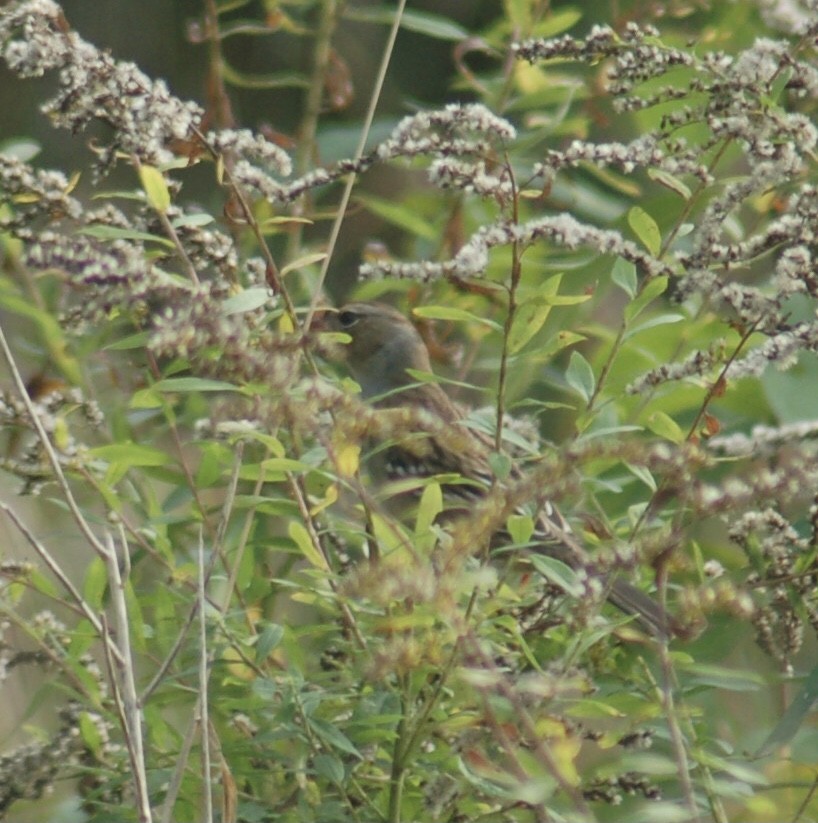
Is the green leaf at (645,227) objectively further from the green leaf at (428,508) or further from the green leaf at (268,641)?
the green leaf at (268,641)

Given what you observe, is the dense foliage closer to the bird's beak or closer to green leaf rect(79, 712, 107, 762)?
green leaf rect(79, 712, 107, 762)

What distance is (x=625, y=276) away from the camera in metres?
1.94

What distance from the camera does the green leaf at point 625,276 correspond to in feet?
6.33

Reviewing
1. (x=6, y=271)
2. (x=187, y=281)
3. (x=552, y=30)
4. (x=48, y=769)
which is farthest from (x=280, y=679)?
(x=552, y=30)

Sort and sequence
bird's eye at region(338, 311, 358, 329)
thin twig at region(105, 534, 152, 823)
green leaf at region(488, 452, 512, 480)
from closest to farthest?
thin twig at region(105, 534, 152, 823) < green leaf at region(488, 452, 512, 480) < bird's eye at region(338, 311, 358, 329)

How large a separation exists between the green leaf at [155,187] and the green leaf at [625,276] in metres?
0.55

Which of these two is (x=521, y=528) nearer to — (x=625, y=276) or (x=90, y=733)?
(x=625, y=276)

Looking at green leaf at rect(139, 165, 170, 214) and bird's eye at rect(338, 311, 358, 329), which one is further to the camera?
bird's eye at rect(338, 311, 358, 329)

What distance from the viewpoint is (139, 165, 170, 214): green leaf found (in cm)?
173

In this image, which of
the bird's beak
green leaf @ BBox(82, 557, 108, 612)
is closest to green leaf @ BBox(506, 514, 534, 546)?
green leaf @ BBox(82, 557, 108, 612)

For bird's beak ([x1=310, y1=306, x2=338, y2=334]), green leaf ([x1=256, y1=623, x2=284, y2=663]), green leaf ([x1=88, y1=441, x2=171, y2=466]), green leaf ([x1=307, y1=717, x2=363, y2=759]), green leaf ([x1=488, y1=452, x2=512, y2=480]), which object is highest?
green leaf ([x1=488, y1=452, x2=512, y2=480])

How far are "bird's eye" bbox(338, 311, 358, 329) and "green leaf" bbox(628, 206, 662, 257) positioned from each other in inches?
64.0

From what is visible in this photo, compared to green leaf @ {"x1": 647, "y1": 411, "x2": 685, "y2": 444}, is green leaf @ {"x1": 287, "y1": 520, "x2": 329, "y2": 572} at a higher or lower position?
lower

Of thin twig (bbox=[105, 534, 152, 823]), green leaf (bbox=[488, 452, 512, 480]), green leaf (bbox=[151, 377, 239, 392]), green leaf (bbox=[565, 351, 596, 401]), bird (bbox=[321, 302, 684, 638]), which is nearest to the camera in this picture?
thin twig (bbox=[105, 534, 152, 823])
